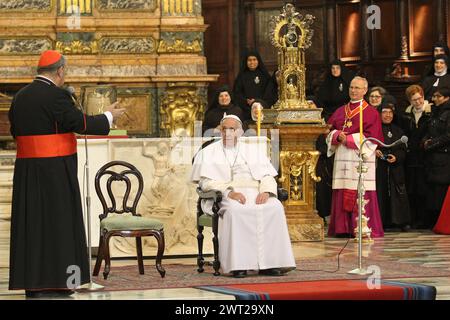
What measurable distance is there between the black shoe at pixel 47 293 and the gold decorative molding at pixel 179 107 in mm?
5914

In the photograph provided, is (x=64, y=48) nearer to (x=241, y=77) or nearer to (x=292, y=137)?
(x=241, y=77)

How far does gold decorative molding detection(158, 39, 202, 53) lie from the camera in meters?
14.9

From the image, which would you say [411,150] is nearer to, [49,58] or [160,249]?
[160,249]

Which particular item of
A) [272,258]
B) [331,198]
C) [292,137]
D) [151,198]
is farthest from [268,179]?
[331,198]

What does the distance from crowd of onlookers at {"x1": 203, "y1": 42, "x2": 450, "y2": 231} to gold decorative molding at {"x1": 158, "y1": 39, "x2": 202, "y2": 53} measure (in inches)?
31.2

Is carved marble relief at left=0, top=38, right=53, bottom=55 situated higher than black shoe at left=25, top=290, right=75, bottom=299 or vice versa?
carved marble relief at left=0, top=38, right=53, bottom=55

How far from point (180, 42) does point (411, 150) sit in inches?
119

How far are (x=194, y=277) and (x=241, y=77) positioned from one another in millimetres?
5706

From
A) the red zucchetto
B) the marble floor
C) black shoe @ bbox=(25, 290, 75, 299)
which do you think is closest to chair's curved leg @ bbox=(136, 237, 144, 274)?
the marble floor

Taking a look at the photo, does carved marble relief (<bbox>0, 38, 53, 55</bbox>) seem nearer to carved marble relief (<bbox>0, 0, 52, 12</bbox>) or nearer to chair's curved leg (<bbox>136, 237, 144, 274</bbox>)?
carved marble relief (<bbox>0, 0, 52, 12</bbox>)

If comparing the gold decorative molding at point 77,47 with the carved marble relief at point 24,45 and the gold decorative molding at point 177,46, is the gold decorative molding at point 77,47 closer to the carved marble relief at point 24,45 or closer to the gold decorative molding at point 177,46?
the carved marble relief at point 24,45

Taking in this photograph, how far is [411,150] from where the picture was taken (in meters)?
14.4

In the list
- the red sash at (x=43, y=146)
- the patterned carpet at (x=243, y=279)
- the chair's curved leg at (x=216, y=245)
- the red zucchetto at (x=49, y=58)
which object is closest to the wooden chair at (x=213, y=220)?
A: the chair's curved leg at (x=216, y=245)

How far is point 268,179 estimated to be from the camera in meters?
10.6
